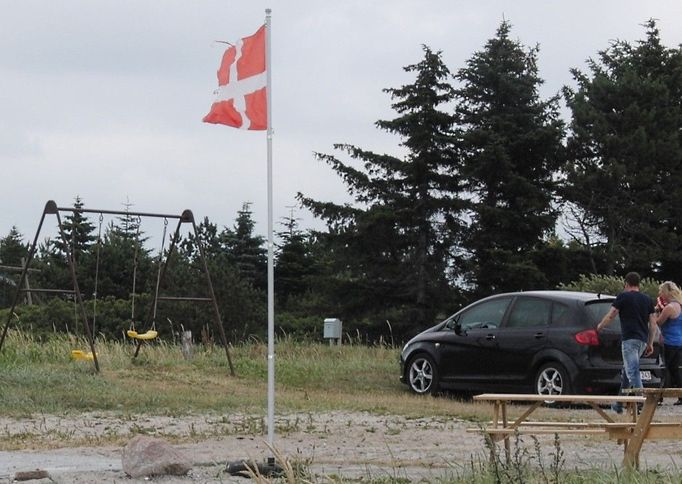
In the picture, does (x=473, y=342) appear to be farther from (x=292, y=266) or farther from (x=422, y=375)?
(x=292, y=266)

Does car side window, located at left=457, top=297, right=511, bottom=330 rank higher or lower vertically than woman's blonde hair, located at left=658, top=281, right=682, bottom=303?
lower

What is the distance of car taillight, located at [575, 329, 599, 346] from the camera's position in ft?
56.0

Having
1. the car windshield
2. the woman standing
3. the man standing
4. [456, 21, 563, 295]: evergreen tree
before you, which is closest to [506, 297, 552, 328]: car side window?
the car windshield

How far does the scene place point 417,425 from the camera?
1402cm

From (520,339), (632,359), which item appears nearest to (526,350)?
(520,339)

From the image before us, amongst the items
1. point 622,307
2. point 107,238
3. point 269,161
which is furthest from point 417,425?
point 107,238

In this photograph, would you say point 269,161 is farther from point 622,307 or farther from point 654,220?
point 654,220

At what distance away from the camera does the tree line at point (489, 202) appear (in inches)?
1949

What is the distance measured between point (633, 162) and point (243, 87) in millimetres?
40651

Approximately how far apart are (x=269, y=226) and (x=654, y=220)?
41.2m

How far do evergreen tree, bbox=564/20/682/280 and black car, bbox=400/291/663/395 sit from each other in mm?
30692

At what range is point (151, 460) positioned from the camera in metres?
9.86

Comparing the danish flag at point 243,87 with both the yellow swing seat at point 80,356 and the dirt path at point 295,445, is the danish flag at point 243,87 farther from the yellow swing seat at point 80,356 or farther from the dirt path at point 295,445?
the yellow swing seat at point 80,356

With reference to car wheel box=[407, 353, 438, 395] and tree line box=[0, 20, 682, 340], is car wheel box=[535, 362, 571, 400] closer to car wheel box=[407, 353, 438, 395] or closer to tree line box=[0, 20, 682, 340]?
car wheel box=[407, 353, 438, 395]
